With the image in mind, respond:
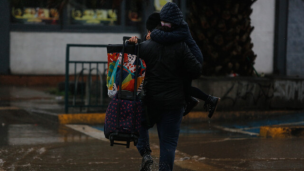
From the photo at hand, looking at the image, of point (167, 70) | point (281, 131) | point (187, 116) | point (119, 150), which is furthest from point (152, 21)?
point (187, 116)

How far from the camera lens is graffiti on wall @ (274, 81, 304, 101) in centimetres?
1023

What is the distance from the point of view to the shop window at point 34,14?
15.6 m

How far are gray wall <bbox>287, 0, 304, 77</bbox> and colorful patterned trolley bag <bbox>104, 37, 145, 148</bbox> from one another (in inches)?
551

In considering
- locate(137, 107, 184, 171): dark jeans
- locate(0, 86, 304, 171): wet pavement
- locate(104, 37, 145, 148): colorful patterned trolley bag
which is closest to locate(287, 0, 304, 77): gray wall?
locate(0, 86, 304, 171): wet pavement

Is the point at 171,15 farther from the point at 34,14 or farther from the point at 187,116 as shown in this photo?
the point at 34,14

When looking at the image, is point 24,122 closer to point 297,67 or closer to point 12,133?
point 12,133

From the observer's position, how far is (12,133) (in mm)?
8031

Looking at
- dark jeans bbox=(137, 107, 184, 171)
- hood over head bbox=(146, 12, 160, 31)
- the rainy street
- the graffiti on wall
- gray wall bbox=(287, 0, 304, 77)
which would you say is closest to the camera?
dark jeans bbox=(137, 107, 184, 171)

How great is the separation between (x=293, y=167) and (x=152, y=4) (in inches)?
452

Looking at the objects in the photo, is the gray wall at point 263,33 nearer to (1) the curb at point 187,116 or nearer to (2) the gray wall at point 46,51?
(2) the gray wall at point 46,51

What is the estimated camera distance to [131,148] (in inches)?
275

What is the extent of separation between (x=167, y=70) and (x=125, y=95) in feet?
1.49

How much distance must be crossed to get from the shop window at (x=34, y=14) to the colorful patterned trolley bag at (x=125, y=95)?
38.1 feet

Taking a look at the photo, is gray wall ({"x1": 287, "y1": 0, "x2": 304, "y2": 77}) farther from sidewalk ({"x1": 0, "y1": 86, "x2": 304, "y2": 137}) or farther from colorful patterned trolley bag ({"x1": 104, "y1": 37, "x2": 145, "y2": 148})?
colorful patterned trolley bag ({"x1": 104, "y1": 37, "x2": 145, "y2": 148})
